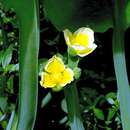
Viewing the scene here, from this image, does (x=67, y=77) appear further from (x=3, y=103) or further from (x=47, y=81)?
(x=3, y=103)

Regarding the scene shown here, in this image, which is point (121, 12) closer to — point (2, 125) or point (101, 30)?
point (101, 30)

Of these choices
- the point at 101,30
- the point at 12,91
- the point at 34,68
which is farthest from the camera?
the point at 12,91

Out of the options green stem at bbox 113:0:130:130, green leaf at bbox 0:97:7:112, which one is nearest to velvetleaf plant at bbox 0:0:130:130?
green stem at bbox 113:0:130:130

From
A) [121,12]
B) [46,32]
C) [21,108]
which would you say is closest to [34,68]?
[21,108]

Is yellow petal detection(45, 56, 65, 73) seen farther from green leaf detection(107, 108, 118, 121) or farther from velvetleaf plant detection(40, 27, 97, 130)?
green leaf detection(107, 108, 118, 121)

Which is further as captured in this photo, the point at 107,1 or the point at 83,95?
the point at 83,95

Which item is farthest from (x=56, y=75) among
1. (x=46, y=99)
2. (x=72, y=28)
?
(x=46, y=99)
